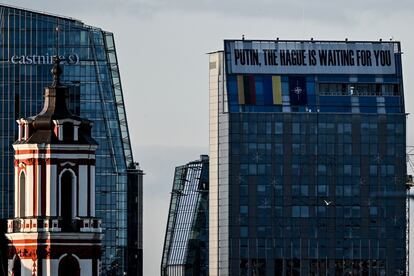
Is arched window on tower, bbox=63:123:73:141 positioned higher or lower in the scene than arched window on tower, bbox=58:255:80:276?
higher

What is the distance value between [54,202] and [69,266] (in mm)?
3806

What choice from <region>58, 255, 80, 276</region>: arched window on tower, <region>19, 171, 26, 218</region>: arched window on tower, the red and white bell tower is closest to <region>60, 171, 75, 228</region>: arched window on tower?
the red and white bell tower

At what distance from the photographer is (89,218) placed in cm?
17275

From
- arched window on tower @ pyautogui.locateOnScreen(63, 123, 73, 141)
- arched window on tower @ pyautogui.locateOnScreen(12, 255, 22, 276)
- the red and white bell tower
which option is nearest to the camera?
the red and white bell tower

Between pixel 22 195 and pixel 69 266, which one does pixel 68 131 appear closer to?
pixel 22 195

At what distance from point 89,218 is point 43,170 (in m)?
3.88

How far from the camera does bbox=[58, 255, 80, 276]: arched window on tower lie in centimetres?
17238

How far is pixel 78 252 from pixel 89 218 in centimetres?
206

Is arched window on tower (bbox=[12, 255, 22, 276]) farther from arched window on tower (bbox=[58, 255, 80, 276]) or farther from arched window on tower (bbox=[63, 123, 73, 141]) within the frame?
arched window on tower (bbox=[63, 123, 73, 141])

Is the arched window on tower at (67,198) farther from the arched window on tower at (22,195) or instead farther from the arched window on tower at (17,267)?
the arched window on tower at (17,267)

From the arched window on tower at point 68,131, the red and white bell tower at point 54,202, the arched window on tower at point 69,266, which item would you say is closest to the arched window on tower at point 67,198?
the red and white bell tower at point 54,202

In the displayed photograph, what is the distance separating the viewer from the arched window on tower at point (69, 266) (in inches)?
6786

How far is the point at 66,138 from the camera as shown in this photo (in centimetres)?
17475

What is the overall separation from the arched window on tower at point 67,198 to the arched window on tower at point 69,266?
1906mm
